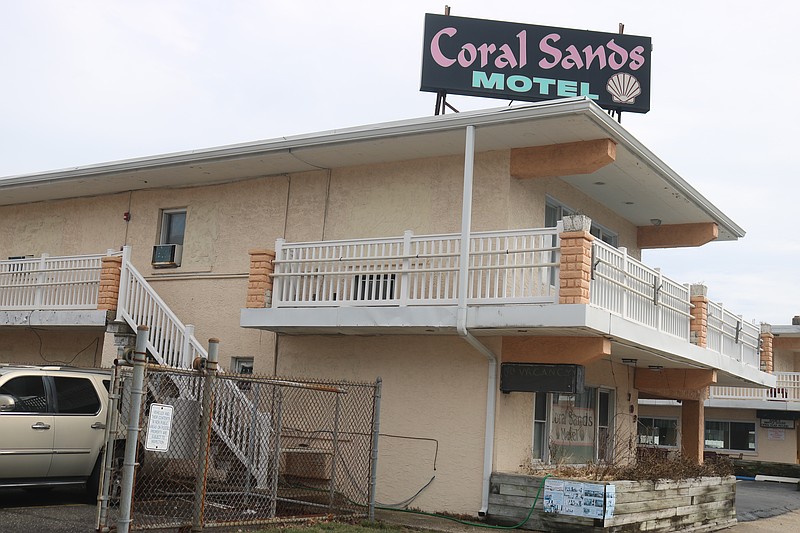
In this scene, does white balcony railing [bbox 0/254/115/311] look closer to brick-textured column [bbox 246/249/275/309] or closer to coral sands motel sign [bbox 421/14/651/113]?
brick-textured column [bbox 246/249/275/309]

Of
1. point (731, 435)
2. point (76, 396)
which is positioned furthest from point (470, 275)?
point (731, 435)

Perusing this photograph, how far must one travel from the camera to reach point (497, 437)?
14188mm

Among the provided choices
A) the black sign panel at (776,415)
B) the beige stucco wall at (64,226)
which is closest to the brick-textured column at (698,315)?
the beige stucco wall at (64,226)

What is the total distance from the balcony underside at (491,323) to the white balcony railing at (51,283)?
3.83 meters

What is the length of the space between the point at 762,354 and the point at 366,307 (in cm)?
1231

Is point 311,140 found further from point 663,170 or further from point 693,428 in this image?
point 693,428

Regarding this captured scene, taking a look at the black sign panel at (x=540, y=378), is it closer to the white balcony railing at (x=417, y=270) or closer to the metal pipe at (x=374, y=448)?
the white balcony railing at (x=417, y=270)

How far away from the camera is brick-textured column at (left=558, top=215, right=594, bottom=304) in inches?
493

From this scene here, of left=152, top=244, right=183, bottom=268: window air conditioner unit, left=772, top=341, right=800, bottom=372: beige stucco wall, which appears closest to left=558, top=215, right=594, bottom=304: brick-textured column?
left=152, top=244, right=183, bottom=268: window air conditioner unit

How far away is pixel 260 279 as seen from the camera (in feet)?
49.9

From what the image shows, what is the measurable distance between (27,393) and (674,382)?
42.0ft

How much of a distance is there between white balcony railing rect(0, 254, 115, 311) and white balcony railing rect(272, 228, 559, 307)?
13.8ft

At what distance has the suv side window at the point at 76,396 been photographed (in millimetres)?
12555

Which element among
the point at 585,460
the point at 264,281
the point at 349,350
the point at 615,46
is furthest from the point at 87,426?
the point at 615,46
